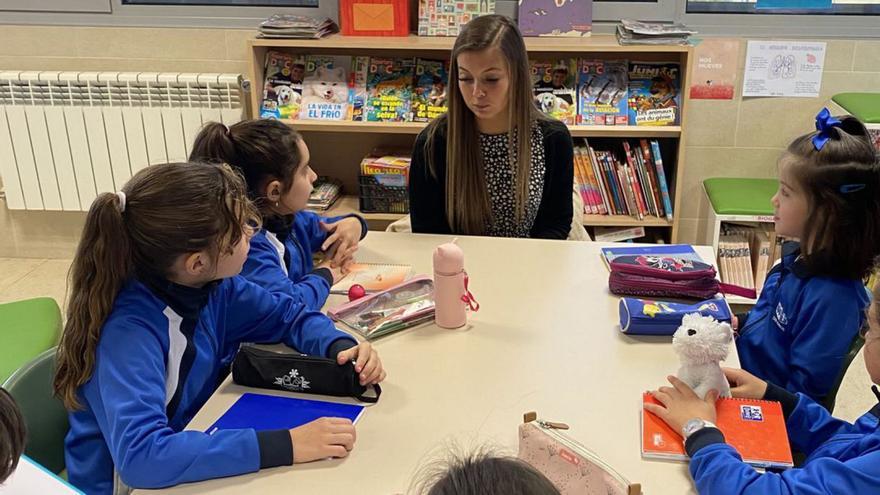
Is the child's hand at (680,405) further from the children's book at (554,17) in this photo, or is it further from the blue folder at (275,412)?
the children's book at (554,17)

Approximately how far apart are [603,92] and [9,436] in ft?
8.51

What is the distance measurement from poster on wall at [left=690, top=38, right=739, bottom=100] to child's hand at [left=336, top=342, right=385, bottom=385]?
7.57 feet

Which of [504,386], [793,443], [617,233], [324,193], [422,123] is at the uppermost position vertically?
[422,123]

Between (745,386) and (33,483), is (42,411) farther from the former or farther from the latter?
(745,386)

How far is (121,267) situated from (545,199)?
135 cm

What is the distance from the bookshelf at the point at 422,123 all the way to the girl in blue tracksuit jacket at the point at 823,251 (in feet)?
4.77

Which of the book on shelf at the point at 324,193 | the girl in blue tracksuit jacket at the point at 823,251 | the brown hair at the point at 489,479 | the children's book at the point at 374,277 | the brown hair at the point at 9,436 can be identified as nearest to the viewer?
the brown hair at the point at 489,479

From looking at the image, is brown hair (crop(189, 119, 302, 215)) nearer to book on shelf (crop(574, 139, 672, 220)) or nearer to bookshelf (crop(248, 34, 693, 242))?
bookshelf (crop(248, 34, 693, 242))

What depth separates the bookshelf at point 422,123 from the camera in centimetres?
304

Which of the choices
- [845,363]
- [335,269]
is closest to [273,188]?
[335,269]

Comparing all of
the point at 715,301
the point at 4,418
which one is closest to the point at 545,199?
the point at 715,301

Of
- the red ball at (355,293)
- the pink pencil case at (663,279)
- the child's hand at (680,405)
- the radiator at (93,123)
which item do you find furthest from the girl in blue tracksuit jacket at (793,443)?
the radiator at (93,123)

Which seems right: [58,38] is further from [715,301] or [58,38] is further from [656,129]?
[715,301]

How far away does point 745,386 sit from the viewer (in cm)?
140
